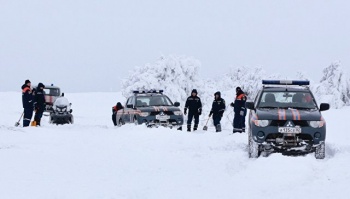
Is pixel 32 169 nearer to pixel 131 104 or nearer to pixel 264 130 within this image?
pixel 264 130

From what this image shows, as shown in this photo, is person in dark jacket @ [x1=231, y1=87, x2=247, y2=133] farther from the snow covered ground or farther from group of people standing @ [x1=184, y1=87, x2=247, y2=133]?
the snow covered ground

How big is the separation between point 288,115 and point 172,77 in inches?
1442

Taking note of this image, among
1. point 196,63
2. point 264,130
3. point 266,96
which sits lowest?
point 264,130

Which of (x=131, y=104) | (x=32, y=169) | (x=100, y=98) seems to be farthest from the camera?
(x=100, y=98)

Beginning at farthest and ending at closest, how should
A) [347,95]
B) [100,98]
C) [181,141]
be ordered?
1. [100,98]
2. [347,95]
3. [181,141]

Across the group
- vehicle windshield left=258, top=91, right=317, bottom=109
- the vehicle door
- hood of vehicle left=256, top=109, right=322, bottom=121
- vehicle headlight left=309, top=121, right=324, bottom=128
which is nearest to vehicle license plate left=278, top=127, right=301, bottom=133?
hood of vehicle left=256, top=109, right=322, bottom=121

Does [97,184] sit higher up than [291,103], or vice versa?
[291,103]

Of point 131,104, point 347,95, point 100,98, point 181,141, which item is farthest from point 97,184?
point 100,98

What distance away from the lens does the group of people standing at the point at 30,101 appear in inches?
707

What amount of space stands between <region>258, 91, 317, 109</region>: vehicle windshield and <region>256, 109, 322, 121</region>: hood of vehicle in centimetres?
43

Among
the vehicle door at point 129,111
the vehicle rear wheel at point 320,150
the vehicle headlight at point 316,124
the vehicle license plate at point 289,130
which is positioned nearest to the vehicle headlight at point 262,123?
the vehicle license plate at point 289,130

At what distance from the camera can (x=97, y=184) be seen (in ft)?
22.6

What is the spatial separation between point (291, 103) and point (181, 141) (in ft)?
11.6

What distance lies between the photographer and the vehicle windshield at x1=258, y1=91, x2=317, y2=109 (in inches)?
419
